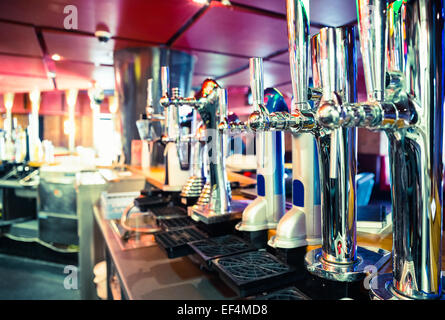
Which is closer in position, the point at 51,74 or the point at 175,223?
the point at 175,223

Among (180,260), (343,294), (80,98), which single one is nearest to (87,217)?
(180,260)

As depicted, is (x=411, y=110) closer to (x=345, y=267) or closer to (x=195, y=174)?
(x=345, y=267)

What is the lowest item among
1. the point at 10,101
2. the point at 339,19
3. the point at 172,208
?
Answer: the point at 172,208

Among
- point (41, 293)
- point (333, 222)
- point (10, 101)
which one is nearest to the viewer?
point (333, 222)

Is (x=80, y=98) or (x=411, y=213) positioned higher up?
(x=80, y=98)

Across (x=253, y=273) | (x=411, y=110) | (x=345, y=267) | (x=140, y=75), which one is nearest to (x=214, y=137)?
(x=253, y=273)

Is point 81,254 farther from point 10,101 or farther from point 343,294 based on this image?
point 10,101

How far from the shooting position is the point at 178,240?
2.97ft

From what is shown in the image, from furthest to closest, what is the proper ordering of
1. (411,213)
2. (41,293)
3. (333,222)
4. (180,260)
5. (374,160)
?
1. (374,160)
2. (41,293)
3. (180,260)
4. (333,222)
5. (411,213)

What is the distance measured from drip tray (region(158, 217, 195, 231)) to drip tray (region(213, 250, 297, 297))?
0.36 metres

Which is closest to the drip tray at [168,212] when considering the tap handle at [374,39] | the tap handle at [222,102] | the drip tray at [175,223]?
the drip tray at [175,223]

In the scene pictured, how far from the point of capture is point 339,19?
6.72 ft

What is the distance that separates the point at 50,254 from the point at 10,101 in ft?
14.2

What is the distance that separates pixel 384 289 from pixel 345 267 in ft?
0.27
